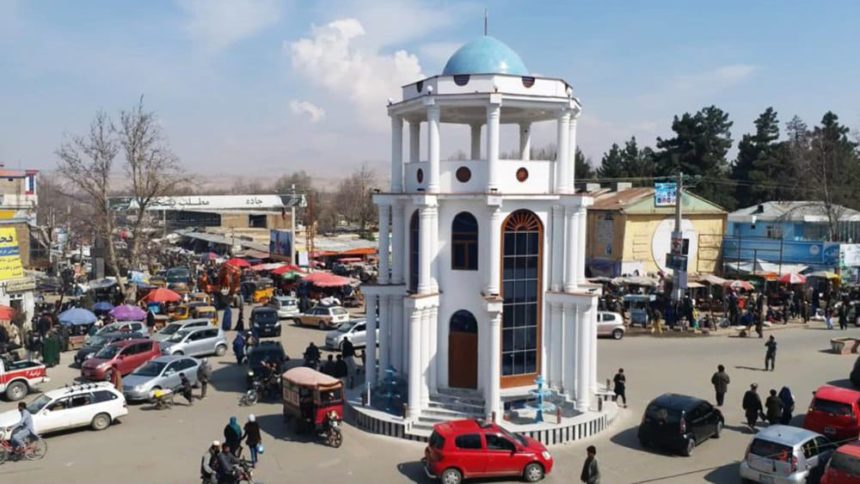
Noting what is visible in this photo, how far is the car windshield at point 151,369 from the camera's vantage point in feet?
71.7

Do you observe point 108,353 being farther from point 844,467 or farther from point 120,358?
point 844,467

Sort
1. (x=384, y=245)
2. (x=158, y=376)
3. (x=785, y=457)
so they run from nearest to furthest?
A: (x=785, y=457) → (x=384, y=245) → (x=158, y=376)

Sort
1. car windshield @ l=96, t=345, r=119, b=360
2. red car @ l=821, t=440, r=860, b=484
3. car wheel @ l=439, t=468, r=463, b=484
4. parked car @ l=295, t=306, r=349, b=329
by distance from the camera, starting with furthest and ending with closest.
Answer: parked car @ l=295, t=306, r=349, b=329 < car windshield @ l=96, t=345, r=119, b=360 < car wheel @ l=439, t=468, r=463, b=484 < red car @ l=821, t=440, r=860, b=484

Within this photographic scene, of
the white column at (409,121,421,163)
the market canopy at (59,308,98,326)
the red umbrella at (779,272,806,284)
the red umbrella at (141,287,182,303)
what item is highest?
the white column at (409,121,421,163)

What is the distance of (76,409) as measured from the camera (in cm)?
1812

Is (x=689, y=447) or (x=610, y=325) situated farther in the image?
(x=610, y=325)

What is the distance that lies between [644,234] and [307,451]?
109 ft

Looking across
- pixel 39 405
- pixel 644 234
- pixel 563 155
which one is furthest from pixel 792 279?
pixel 39 405

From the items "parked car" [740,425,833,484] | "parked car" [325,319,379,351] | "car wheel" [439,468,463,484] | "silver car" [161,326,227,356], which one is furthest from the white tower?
"silver car" [161,326,227,356]

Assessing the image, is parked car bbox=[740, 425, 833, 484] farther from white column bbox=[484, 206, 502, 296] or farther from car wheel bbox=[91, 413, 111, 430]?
car wheel bbox=[91, 413, 111, 430]

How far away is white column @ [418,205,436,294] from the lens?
60.4 ft

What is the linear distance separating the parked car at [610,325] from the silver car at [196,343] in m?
16.7

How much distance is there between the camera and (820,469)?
47.6 ft

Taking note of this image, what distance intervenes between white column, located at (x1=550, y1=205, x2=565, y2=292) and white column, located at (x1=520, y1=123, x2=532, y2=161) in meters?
3.69
